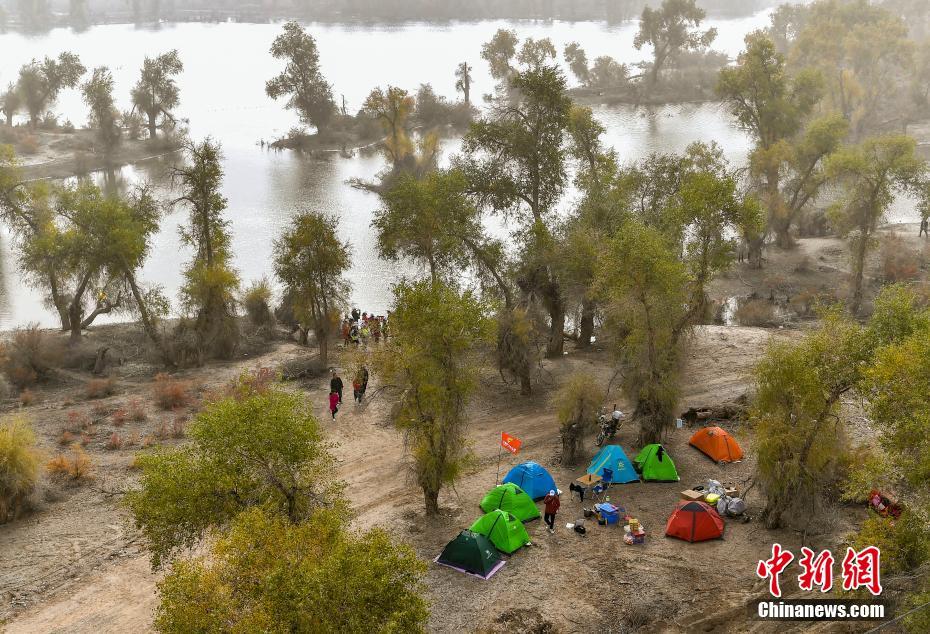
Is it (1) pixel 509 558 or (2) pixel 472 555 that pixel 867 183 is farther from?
(2) pixel 472 555

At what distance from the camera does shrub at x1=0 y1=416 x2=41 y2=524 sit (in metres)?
20.1

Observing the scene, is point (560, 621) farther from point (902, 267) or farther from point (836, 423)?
point (902, 267)

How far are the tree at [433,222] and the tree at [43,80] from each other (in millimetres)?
52797

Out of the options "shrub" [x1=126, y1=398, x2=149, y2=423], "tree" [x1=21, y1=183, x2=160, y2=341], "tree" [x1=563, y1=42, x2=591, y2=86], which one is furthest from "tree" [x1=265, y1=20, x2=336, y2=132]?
"shrub" [x1=126, y1=398, x2=149, y2=423]

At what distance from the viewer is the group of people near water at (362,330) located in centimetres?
3216

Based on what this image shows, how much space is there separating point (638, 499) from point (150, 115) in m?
62.4

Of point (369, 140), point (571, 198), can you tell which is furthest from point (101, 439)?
point (369, 140)

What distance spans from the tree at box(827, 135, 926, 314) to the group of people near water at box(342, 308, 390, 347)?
1984 cm

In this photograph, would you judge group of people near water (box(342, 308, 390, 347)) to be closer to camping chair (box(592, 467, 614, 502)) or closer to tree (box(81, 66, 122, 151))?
camping chair (box(592, 467, 614, 502))

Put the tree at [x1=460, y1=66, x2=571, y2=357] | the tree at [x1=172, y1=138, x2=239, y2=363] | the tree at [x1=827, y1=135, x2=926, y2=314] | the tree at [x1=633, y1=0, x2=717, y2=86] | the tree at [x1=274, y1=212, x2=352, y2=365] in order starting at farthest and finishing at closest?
the tree at [x1=633, y1=0, x2=717, y2=86], the tree at [x1=827, y1=135, x2=926, y2=314], the tree at [x1=460, y1=66, x2=571, y2=357], the tree at [x1=172, y1=138, x2=239, y2=363], the tree at [x1=274, y1=212, x2=352, y2=365]

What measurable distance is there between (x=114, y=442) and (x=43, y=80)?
5711 cm

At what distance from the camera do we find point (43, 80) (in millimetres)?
70375

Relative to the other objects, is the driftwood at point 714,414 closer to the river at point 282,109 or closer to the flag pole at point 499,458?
the flag pole at point 499,458

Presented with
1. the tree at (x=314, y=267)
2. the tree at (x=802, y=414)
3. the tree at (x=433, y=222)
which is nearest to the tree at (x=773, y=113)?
the tree at (x=433, y=222)
